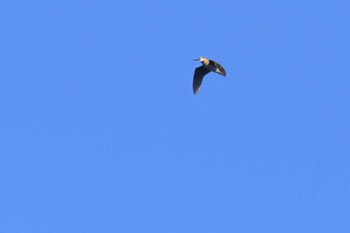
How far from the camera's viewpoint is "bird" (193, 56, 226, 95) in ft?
219

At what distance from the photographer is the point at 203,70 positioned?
232 feet

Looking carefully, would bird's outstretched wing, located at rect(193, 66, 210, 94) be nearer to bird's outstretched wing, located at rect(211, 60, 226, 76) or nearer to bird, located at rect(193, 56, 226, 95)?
bird, located at rect(193, 56, 226, 95)

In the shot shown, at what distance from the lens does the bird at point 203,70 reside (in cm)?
6675

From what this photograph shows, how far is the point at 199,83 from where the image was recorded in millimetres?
70625

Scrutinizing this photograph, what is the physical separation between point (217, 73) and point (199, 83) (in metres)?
3.60

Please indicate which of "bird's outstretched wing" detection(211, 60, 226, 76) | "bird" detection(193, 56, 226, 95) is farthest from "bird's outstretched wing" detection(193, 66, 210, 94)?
"bird's outstretched wing" detection(211, 60, 226, 76)

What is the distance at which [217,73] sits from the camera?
221ft

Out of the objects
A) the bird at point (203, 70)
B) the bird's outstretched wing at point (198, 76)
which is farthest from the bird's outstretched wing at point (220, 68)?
the bird's outstretched wing at point (198, 76)

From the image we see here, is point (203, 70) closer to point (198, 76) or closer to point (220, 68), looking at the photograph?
point (198, 76)

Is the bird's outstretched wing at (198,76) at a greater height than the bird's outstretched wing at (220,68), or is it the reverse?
the bird's outstretched wing at (198,76)

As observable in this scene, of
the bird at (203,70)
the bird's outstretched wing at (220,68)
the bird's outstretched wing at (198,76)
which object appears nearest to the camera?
the bird's outstretched wing at (220,68)

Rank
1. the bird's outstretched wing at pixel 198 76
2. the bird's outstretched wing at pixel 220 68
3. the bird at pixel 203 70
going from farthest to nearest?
1. the bird's outstretched wing at pixel 198 76
2. the bird at pixel 203 70
3. the bird's outstretched wing at pixel 220 68

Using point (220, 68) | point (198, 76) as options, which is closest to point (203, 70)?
point (198, 76)

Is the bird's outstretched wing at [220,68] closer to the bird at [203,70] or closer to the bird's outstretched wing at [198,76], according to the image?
the bird at [203,70]
